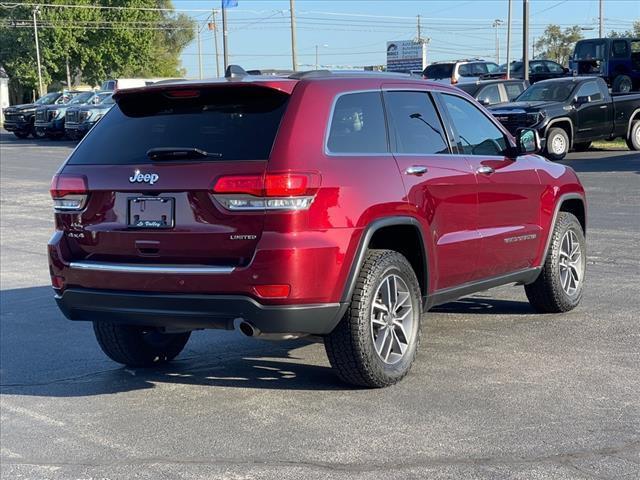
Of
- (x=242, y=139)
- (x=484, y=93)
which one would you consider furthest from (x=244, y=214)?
(x=484, y=93)

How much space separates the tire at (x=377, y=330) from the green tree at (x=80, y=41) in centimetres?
7013

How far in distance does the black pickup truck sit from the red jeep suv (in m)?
15.4

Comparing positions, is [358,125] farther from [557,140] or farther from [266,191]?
[557,140]

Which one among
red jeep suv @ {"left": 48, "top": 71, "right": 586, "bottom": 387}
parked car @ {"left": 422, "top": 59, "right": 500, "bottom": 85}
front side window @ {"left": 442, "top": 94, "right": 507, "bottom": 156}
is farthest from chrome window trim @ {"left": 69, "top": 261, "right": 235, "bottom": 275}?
parked car @ {"left": 422, "top": 59, "right": 500, "bottom": 85}

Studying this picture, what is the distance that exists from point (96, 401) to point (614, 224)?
873 centimetres

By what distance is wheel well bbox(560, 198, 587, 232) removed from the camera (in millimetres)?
8172

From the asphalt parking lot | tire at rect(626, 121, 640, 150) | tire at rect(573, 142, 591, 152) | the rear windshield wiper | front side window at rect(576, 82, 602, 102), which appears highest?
the rear windshield wiper

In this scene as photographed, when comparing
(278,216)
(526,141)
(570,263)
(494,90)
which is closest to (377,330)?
(278,216)

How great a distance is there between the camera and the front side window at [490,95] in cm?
2531

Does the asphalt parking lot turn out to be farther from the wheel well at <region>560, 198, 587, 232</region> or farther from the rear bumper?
the wheel well at <region>560, 198, 587, 232</region>

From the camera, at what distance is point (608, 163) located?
22.0m

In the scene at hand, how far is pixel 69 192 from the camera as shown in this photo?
19.2 feet

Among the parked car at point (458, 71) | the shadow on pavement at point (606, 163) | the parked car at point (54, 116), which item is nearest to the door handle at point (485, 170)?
the shadow on pavement at point (606, 163)

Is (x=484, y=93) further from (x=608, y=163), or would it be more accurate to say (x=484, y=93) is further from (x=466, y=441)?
(x=466, y=441)
